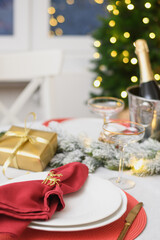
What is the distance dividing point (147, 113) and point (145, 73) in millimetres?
197

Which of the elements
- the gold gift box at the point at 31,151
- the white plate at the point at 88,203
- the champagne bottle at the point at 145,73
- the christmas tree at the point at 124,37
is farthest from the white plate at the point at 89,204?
the christmas tree at the point at 124,37

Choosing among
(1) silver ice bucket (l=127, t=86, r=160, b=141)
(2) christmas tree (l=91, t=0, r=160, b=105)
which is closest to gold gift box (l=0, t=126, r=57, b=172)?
(1) silver ice bucket (l=127, t=86, r=160, b=141)

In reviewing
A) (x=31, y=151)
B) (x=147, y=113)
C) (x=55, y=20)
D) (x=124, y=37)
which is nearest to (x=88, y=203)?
(x=31, y=151)

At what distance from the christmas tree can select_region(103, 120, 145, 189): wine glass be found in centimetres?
125

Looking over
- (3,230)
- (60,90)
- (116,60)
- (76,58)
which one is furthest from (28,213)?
(76,58)

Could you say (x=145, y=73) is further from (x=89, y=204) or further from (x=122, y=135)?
(x=89, y=204)

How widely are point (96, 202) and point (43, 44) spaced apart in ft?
8.88

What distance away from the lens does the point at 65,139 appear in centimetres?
100

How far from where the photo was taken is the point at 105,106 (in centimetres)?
115

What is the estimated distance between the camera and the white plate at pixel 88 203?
0.62 metres

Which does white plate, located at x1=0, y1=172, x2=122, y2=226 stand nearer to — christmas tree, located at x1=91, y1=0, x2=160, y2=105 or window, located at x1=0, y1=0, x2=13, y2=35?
christmas tree, located at x1=91, y1=0, x2=160, y2=105

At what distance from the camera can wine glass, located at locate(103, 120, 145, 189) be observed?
808mm

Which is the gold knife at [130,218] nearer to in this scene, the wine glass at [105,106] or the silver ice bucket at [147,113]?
the silver ice bucket at [147,113]

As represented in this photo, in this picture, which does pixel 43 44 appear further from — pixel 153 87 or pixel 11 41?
pixel 153 87
